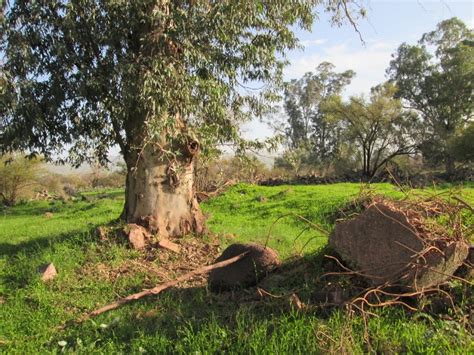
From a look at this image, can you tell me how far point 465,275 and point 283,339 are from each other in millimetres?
1869

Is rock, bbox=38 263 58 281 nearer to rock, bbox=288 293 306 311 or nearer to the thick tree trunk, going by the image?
the thick tree trunk

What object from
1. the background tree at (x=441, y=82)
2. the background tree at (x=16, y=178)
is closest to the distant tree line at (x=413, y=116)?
the background tree at (x=441, y=82)

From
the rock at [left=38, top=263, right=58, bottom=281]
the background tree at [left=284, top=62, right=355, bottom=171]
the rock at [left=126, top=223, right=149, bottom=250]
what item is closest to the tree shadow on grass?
the rock at [left=38, top=263, right=58, bottom=281]

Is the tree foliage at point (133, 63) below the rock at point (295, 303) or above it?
above

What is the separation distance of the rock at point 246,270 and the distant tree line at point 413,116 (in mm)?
19571

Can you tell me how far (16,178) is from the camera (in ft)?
A: 81.4

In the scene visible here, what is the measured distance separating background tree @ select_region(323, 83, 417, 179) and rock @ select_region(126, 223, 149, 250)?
22.1 metres

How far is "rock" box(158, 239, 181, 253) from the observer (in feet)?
23.5

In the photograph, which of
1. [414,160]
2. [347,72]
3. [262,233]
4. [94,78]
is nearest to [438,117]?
[414,160]

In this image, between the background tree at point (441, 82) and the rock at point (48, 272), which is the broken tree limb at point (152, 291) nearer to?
the rock at point (48, 272)

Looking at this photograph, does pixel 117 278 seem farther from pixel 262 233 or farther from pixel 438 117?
pixel 438 117

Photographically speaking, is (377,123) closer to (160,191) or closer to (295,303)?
(160,191)

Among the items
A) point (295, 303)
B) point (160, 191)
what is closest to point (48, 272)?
point (160, 191)

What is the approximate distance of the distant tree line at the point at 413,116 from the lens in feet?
90.8
